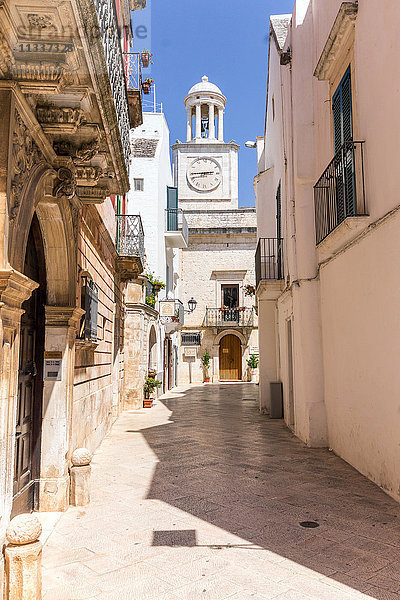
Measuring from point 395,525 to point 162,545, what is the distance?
2272 millimetres

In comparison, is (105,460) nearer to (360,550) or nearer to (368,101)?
(360,550)

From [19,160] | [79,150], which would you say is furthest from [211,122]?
[19,160]

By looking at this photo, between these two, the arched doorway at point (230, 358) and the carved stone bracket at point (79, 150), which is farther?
the arched doorway at point (230, 358)

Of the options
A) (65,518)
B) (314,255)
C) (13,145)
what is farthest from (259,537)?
(314,255)

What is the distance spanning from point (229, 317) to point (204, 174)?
37.2ft

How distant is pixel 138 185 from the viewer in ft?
67.3

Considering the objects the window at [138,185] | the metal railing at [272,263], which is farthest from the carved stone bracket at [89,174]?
the window at [138,185]

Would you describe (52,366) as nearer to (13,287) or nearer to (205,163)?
(13,287)

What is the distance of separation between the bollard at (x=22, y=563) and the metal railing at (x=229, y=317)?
26.0m

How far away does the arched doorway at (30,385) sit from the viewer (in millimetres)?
5227

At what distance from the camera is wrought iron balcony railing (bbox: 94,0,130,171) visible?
3.88 m

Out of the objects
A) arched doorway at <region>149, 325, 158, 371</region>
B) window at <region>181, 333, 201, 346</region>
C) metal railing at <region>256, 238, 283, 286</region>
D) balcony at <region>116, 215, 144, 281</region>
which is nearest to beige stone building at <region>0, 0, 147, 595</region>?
balcony at <region>116, 215, 144, 281</region>

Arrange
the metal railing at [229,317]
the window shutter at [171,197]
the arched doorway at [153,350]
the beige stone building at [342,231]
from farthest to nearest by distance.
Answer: the metal railing at [229,317] < the window shutter at [171,197] < the arched doorway at [153,350] < the beige stone building at [342,231]

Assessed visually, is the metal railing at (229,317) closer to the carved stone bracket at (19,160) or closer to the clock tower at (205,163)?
the clock tower at (205,163)
